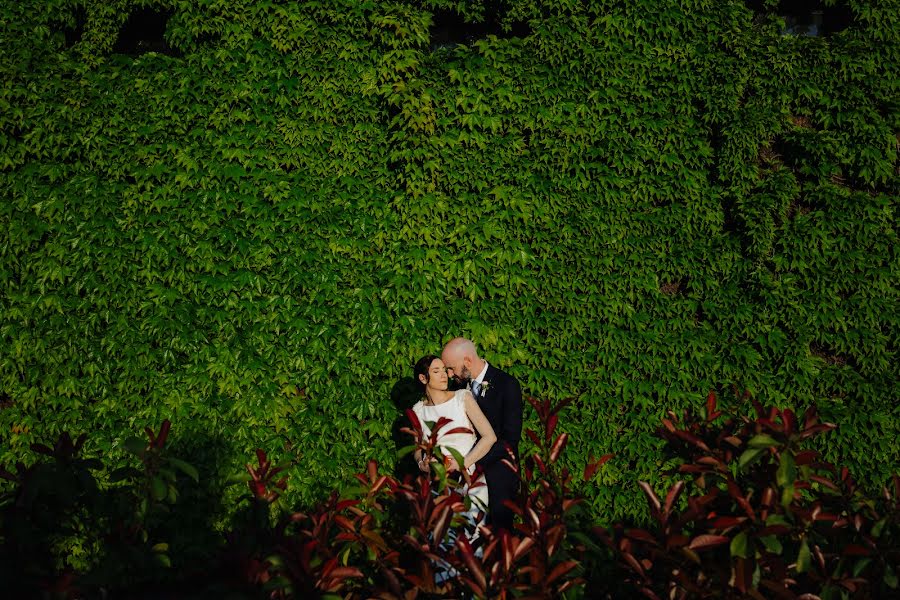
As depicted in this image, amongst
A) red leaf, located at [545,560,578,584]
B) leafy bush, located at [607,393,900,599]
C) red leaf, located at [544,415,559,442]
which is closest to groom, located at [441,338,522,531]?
red leaf, located at [544,415,559,442]

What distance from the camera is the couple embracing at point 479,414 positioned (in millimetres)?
3691

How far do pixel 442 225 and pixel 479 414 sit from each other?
1.99m

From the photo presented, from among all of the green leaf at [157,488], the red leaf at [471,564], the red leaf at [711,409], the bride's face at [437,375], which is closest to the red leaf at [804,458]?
the red leaf at [711,409]

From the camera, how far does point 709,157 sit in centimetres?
495

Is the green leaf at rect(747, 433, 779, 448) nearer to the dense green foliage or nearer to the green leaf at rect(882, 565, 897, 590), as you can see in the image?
the green leaf at rect(882, 565, 897, 590)

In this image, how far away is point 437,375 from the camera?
3.88 meters

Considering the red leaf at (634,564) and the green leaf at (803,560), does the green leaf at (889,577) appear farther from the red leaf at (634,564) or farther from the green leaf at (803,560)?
the red leaf at (634,564)

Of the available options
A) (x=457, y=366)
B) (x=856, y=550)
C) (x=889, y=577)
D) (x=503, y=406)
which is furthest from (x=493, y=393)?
(x=889, y=577)

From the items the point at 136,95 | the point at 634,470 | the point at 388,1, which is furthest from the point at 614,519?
the point at 136,95

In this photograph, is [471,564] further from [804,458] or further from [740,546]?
[804,458]

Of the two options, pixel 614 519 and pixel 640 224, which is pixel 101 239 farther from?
pixel 614 519

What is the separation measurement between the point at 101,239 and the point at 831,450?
7189mm

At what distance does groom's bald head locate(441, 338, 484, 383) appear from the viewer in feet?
13.5

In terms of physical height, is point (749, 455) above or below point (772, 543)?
above
